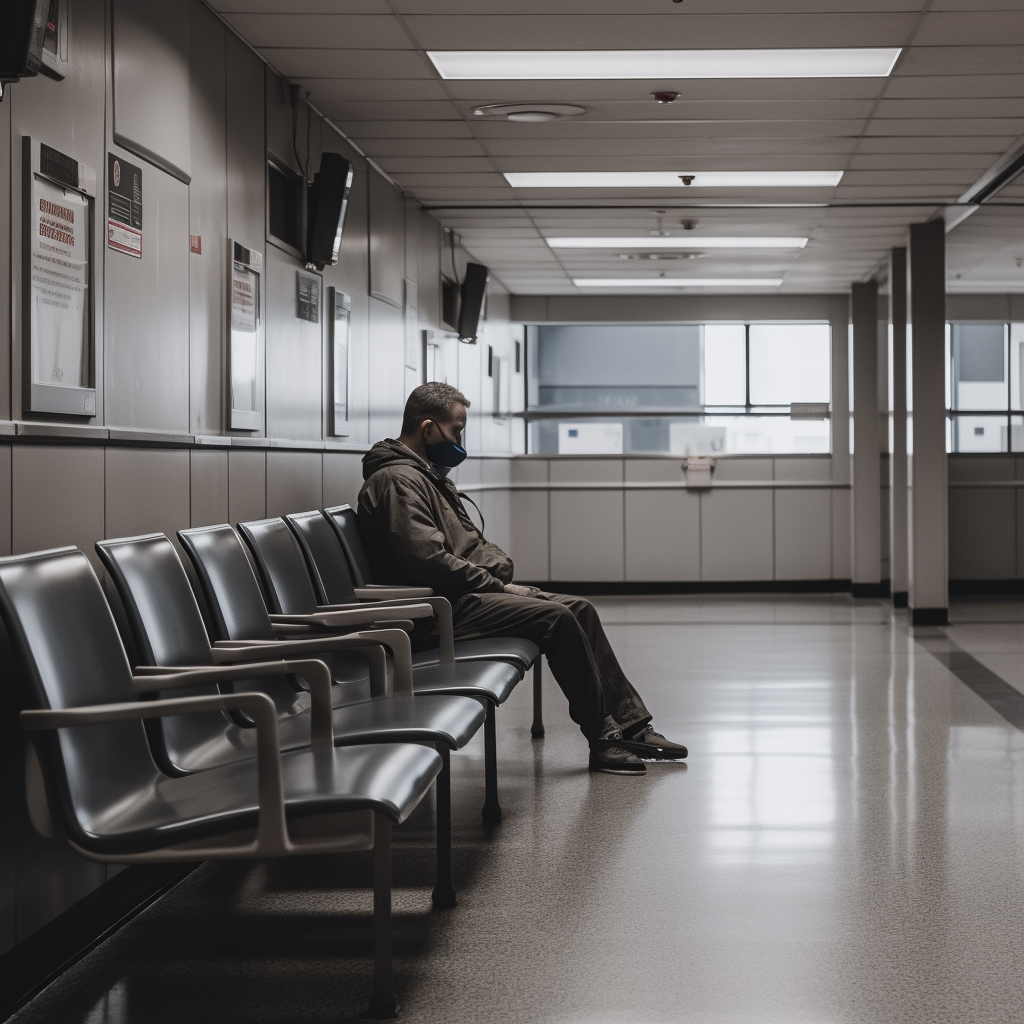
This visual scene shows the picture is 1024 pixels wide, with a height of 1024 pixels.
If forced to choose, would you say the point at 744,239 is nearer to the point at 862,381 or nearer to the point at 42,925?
the point at 862,381

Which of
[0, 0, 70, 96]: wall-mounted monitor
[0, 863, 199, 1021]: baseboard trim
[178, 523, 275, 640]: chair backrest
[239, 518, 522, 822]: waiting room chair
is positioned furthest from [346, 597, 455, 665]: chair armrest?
[0, 0, 70, 96]: wall-mounted monitor

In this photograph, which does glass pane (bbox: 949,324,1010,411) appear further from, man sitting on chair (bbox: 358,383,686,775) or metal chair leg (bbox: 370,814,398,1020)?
metal chair leg (bbox: 370,814,398,1020)

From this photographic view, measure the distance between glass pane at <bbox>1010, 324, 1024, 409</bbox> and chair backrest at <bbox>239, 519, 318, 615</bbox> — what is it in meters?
9.59

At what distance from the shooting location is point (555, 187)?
7.28 meters

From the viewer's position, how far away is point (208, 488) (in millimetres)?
4082

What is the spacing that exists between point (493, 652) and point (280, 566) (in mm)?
717

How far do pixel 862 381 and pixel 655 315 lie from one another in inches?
78.1

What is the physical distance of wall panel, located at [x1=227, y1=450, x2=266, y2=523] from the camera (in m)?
4.32

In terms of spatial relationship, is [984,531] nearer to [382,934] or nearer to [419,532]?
[419,532]

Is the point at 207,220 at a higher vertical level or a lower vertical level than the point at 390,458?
higher

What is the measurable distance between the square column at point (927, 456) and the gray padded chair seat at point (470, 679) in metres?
5.75

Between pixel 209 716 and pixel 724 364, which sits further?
pixel 724 364

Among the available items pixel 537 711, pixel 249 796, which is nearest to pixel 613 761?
pixel 537 711

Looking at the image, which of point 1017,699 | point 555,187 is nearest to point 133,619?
point 1017,699
